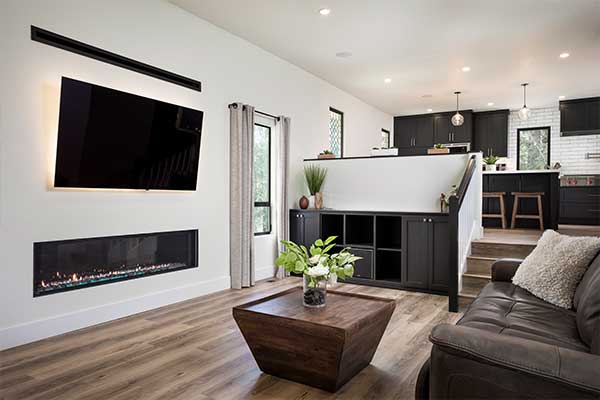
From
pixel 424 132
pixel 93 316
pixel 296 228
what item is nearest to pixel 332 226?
pixel 296 228

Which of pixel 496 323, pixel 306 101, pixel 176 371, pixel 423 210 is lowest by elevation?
pixel 176 371

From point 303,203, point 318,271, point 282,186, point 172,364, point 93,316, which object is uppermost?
point 282,186

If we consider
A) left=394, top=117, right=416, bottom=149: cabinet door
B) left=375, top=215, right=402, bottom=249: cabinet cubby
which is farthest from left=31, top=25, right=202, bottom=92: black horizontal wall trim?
left=394, top=117, right=416, bottom=149: cabinet door

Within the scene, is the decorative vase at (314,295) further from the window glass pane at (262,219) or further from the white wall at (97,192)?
the window glass pane at (262,219)

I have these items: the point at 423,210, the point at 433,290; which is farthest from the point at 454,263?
the point at 423,210

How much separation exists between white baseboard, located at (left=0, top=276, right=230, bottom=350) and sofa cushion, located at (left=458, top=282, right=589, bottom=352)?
3022 mm

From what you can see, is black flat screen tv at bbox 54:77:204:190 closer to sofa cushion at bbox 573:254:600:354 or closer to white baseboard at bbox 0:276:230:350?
white baseboard at bbox 0:276:230:350

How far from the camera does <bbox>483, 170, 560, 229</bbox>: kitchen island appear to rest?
6816 millimetres

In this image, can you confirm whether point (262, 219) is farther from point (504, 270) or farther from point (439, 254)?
point (504, 270)

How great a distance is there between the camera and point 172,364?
2.85 metres

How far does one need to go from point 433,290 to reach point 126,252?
3.48m

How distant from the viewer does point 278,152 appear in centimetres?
604

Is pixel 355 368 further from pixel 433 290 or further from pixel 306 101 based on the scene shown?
pixel 306 101

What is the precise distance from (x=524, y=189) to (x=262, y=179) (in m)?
4.76
